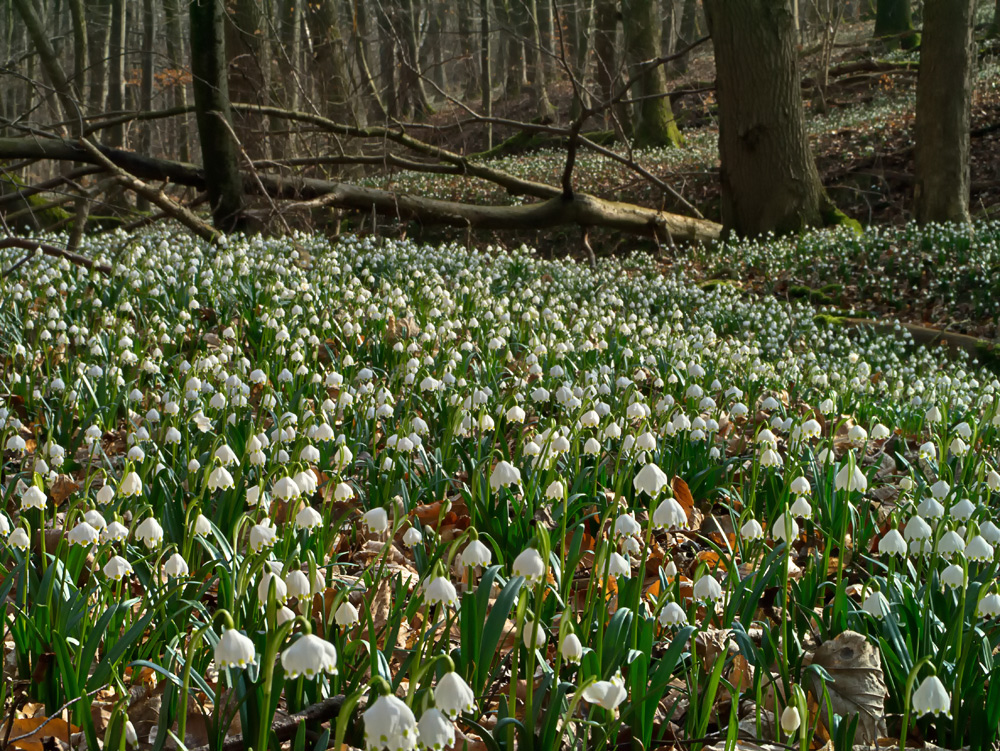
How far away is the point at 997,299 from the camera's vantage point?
8.88 meters

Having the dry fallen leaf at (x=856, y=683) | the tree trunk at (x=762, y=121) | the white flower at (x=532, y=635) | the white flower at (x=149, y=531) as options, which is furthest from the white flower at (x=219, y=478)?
the tree trunk at (x=762, y=121)

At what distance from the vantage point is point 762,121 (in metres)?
10.8

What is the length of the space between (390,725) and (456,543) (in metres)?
0.54

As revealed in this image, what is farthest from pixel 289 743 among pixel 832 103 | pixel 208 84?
pixel 832 103

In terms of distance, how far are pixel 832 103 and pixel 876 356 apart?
16.0 m

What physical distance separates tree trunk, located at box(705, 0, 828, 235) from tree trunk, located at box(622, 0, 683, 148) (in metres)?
6.40

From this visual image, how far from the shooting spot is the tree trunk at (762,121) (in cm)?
1066

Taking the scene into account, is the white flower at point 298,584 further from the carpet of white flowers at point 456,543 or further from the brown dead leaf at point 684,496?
the brown dead leaf at point 684,496

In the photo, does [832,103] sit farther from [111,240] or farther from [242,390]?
[242,390]

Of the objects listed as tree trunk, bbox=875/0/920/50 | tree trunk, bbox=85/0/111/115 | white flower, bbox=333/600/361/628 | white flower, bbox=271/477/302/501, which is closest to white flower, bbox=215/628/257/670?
white flower, bbox=333/600/361/628

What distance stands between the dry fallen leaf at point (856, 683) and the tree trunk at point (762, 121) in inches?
367

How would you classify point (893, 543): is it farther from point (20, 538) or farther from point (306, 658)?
point (20, 538)

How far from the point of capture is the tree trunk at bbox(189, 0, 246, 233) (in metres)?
8.07

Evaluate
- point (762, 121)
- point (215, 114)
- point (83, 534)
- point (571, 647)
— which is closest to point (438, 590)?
point (571, 647)
